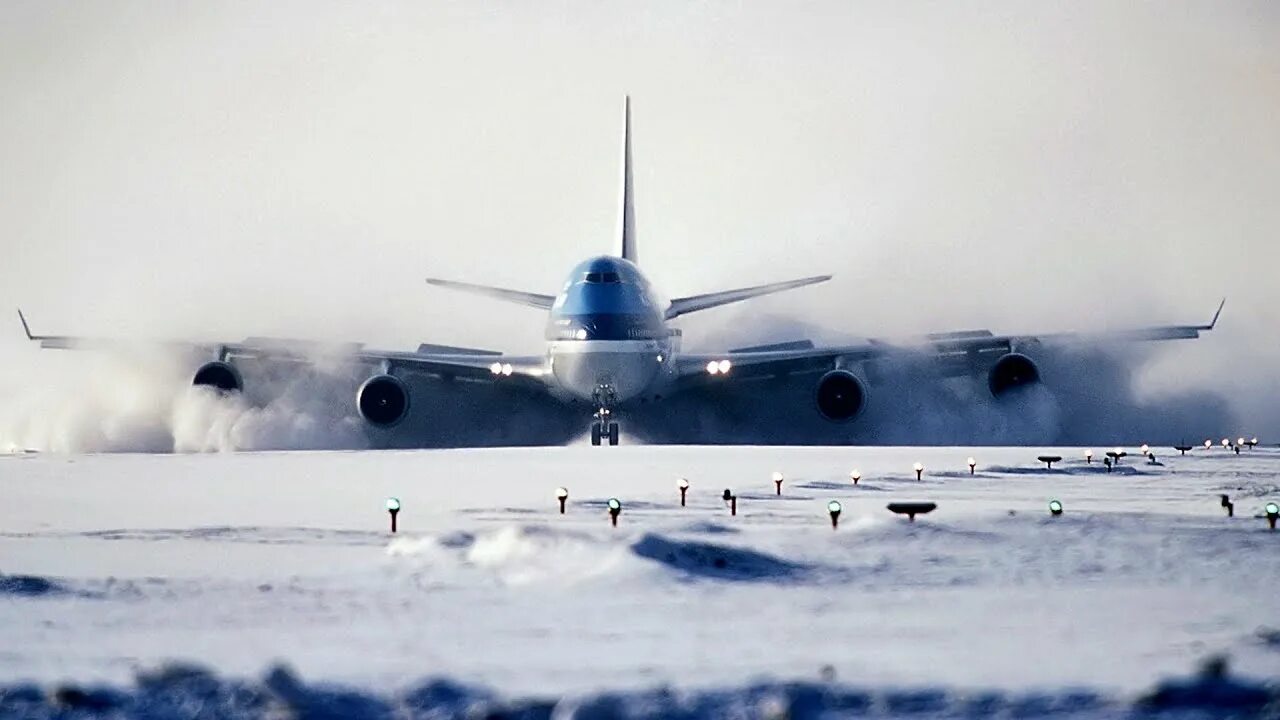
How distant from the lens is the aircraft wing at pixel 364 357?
4838 cm

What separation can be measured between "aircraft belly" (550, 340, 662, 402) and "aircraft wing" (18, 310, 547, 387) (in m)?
1.84

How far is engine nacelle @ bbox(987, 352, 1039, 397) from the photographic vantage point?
4769cm

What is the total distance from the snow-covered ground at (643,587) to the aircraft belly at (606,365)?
18024mm

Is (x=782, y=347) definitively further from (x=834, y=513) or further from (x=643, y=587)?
(x=643, y=587)

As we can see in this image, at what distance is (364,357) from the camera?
49.0 metres

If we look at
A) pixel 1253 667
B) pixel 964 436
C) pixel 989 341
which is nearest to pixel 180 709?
pixel 1253 667

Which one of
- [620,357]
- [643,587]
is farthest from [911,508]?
[620,357]

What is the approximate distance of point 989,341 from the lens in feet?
160

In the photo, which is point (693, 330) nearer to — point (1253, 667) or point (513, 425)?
point (513, 425)

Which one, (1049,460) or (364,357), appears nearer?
(1049,460)

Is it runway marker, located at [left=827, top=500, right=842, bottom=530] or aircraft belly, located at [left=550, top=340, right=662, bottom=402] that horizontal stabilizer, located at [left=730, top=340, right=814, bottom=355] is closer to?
aircraft belly, located at [left=550, top=340, right=662, bottom=402]

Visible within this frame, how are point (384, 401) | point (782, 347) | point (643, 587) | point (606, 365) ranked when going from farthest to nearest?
1. point (782, 347)
2. point (384, 401)
3. point (606, 365)
4. point (643, 587)

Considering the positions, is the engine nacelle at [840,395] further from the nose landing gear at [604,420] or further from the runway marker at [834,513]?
the runway marker at [834,513]

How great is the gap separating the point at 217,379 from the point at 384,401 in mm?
4622
